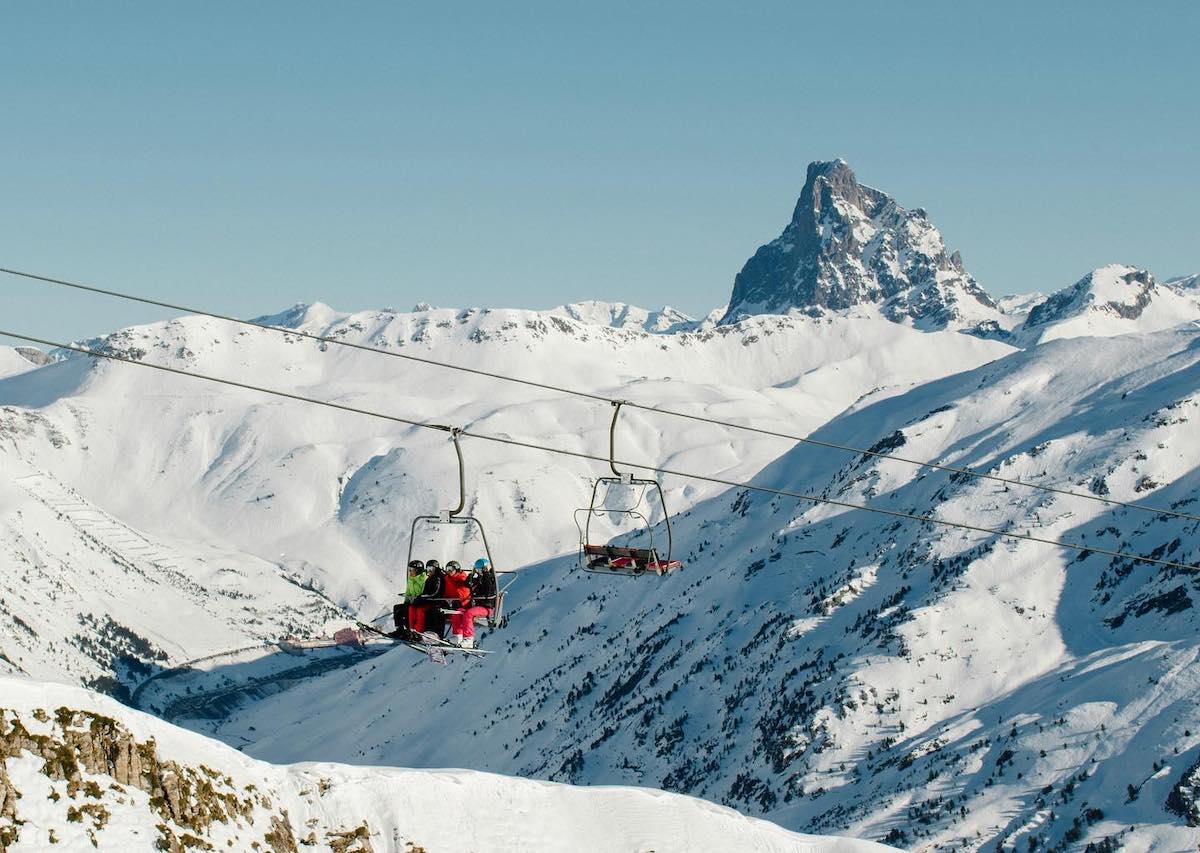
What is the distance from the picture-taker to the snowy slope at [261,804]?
55.6 m

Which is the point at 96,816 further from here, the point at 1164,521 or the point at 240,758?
the point at 1164,521

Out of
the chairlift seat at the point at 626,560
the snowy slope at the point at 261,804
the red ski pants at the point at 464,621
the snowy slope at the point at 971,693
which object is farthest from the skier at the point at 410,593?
the snowy slope at the point at 971,693

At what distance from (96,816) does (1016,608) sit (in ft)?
444

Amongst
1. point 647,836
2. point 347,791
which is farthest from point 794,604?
point 347,791

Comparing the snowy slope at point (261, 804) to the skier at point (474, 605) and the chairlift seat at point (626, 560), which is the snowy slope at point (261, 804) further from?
the chairlift seat at point (626, 560)

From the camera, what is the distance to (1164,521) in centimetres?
17438

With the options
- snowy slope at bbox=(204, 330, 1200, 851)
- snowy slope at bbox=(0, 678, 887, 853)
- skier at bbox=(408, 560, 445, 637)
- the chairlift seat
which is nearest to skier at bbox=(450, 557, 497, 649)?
skier at bbox=(408, 560, 445, 637)

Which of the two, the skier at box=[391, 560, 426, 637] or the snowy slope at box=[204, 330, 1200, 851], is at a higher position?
the skier at box=[391, 560, 426, 637]

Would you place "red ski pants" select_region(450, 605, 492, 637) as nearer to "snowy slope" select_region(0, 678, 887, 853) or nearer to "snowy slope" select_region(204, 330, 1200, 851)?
"snowy slope" select_region(0, 678, 887, 853)

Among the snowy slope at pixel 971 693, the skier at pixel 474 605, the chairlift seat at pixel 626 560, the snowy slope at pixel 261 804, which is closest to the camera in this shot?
the skier at pixel 474 605

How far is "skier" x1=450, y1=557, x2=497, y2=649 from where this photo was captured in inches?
1624

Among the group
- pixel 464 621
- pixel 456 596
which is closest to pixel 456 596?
pixel 456 596

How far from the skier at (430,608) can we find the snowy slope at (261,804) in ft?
69.0

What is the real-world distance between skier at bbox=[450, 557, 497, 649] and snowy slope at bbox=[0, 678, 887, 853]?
21.9 meters
